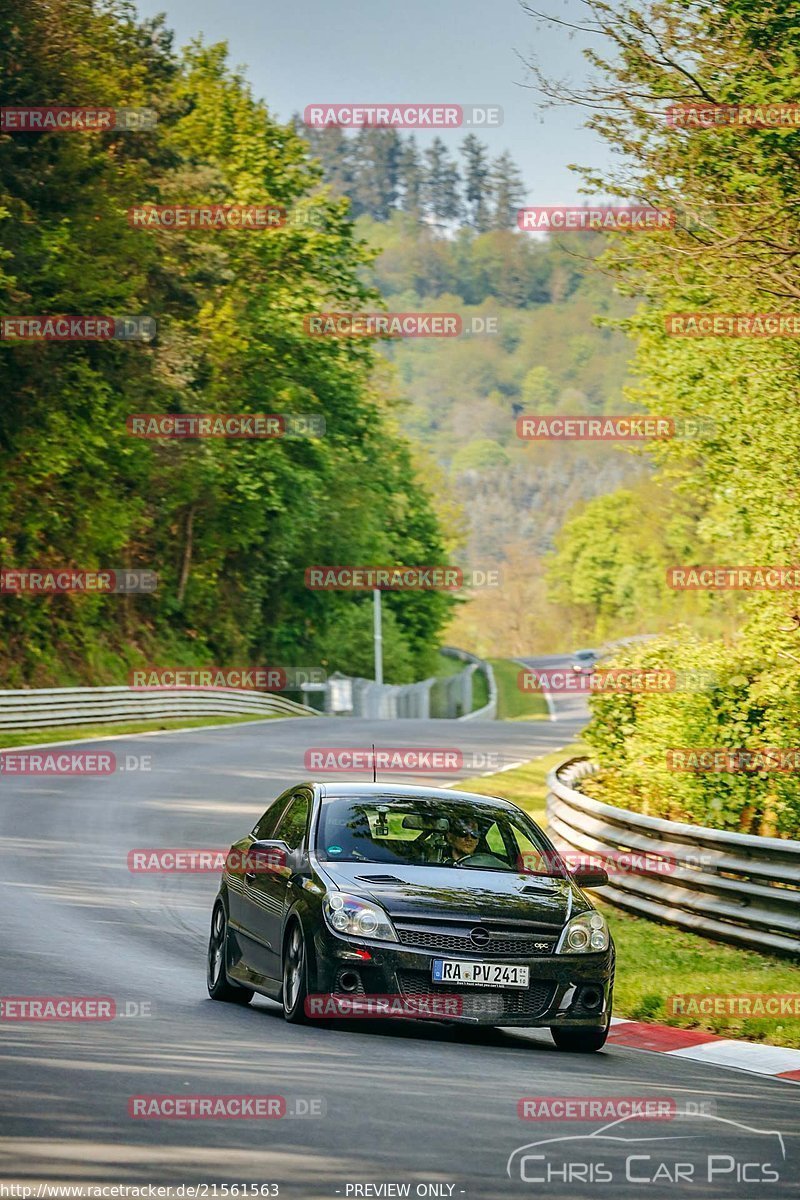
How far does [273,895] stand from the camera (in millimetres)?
10547

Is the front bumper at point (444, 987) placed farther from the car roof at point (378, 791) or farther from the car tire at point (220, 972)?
the car tire at point (220, 972)

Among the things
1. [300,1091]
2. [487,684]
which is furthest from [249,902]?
[487,684]

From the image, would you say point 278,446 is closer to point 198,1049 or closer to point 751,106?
point 751,106

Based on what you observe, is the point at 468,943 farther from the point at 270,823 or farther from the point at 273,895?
the point at 270,823

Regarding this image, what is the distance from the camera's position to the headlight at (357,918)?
31.1ft

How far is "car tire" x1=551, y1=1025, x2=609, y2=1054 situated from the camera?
9773mm

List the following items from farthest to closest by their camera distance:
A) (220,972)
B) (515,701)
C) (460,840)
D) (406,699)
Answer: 1. (515,701)
2. (406,699)
3. (220,972)
4. (460,840)

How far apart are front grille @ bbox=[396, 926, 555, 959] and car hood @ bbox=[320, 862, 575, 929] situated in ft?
0.32

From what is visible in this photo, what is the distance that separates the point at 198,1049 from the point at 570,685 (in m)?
106

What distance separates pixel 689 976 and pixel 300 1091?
598 centimetres

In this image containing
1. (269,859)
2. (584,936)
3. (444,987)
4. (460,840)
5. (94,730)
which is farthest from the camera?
(94,730)

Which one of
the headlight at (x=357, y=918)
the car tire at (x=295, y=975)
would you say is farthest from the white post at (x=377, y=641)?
the headlight at (x=357, y=918)

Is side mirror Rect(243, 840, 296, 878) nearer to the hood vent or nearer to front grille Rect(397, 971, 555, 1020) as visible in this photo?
the hood vent

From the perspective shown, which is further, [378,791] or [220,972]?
[220,972]
